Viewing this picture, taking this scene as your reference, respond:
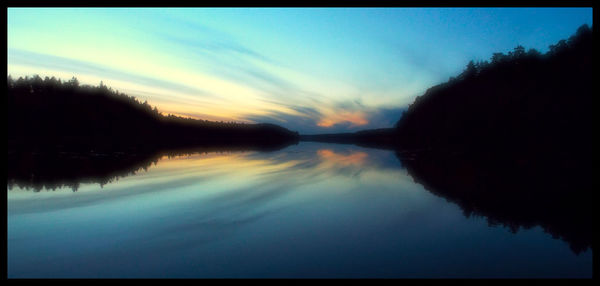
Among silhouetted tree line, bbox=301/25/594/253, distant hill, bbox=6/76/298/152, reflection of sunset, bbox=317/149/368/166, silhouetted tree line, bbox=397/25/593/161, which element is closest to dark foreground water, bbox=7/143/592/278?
silhouetted tree line, bbox=301/25/594/253

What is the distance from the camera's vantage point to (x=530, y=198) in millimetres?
16266

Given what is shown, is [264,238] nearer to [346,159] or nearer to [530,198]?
[530,198]

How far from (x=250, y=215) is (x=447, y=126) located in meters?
91.8

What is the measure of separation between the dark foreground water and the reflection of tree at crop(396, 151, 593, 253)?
83cm

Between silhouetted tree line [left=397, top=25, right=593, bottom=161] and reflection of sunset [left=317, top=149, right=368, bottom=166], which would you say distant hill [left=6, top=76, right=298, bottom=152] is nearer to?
reflection of sunset [left=317, top=149, right=368, bottom=166]

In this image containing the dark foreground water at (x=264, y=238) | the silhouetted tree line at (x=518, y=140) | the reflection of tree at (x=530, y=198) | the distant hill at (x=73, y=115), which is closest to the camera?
the dark foreground water at (x=264, y=238)

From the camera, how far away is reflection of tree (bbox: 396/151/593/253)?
11.8 m

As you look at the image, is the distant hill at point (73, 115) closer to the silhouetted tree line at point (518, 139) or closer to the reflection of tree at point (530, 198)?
the silhouetted tree line at point (518, 139)

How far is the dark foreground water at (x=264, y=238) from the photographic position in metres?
8.20

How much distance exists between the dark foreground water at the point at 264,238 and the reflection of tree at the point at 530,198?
0.83 m

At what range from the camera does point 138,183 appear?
805 inches

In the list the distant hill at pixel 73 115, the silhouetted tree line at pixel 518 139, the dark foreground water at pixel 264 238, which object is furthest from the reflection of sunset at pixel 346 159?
the distant hill at pixel 73 115
